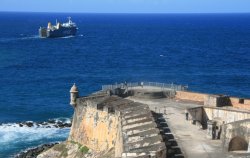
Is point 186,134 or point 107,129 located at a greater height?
point 186,134

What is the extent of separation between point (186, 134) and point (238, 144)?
4.34 m

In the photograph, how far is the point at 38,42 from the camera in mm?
158250

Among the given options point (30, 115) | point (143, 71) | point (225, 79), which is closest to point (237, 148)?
point (30, 115)

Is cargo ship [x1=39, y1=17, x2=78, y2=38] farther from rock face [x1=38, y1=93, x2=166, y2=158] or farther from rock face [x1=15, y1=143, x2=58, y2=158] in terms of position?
rock face [x1=38, y1=93, x2=166, y2=158]

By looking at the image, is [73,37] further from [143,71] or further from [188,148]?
[188,148]

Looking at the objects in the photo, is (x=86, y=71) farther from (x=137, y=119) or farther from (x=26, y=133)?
(x=137, y=119)

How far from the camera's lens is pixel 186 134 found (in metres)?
35.6

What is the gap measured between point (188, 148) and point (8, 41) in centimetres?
13217

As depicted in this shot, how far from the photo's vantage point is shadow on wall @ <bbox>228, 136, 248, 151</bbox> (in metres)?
32.2

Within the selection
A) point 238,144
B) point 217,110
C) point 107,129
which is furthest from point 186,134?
point 107,129

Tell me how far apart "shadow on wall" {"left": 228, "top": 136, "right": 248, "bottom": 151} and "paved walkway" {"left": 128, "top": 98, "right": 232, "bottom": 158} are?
2.51 feet

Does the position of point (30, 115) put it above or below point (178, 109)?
below

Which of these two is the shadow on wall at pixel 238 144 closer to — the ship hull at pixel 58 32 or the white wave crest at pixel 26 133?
the white wave crest at pixel 26 133

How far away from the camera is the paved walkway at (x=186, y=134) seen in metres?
31.2
